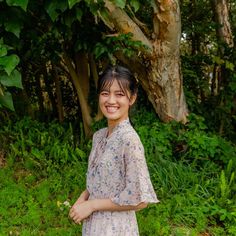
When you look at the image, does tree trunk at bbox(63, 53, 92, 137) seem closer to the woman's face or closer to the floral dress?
the floral dress

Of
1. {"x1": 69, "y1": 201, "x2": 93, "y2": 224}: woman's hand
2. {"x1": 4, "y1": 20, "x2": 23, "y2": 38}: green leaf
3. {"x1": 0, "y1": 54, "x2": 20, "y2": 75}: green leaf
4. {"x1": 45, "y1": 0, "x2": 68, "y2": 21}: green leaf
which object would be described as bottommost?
{"x1": 69, "y1": 201, "x2": 93, "y2": 224}: woman's hand

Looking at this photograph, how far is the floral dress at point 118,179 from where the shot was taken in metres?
1.73

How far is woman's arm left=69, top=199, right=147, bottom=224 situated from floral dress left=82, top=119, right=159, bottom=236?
3 cm

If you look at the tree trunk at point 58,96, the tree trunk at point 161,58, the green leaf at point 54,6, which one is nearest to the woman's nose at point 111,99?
the green leaf at point 54,6

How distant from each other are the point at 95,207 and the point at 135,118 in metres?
3.44

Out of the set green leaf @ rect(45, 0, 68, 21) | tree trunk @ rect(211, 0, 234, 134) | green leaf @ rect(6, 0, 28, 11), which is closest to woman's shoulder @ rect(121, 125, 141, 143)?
green leaf @ rect(6, 0, 28, 11)

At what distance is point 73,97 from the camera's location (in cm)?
718

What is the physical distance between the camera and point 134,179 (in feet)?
5.67

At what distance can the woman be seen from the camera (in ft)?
5.71

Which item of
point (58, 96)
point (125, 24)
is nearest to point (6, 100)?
point (125, 24)

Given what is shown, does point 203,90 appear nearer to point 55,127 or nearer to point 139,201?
point 55,127

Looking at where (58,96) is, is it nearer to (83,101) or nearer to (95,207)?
(83,101)

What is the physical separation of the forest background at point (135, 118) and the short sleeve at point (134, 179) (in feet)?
2.85

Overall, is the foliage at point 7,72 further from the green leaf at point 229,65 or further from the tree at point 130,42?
the green leaf at point 229,65
